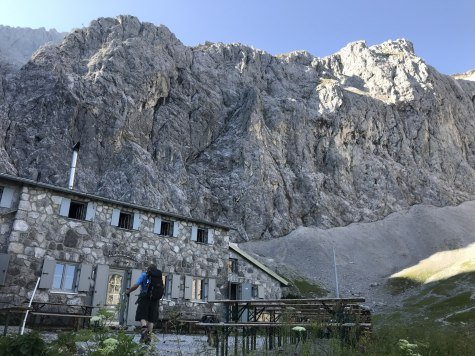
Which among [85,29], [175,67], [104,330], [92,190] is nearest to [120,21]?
[85,29]

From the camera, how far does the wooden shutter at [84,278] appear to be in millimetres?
20469

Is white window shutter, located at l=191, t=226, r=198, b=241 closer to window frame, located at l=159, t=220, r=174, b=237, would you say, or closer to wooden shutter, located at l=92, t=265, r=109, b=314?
window frame, located at l=159, t=220, r=174, b=237

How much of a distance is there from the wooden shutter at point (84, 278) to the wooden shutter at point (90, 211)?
247cm

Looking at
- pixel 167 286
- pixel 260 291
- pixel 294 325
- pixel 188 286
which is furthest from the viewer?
pixel 260 291

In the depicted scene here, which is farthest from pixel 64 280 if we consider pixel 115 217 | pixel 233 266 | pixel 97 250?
pixel 233 266

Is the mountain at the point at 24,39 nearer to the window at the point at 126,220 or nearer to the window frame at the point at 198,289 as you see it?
the window at the point at 126,220

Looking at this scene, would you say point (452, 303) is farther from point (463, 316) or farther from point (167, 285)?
point (167, 285)

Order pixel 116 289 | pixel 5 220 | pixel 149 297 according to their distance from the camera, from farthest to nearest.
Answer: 1. pixel 116 289
2. pixel 5 220
3. pixel 149 297

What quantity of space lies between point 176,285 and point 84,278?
230 inches

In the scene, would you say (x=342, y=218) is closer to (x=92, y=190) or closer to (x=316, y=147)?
(x=316, y=147)

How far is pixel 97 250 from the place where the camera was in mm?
21672

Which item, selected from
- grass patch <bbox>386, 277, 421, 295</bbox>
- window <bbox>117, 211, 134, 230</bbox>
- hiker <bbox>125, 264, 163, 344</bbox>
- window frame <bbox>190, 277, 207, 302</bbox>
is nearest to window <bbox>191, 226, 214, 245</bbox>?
window frame <bbox>190, 277, 207, 302</bbox>

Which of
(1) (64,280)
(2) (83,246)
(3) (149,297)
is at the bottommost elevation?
(3) (149,297)

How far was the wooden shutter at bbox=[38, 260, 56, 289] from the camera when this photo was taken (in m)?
19.2
